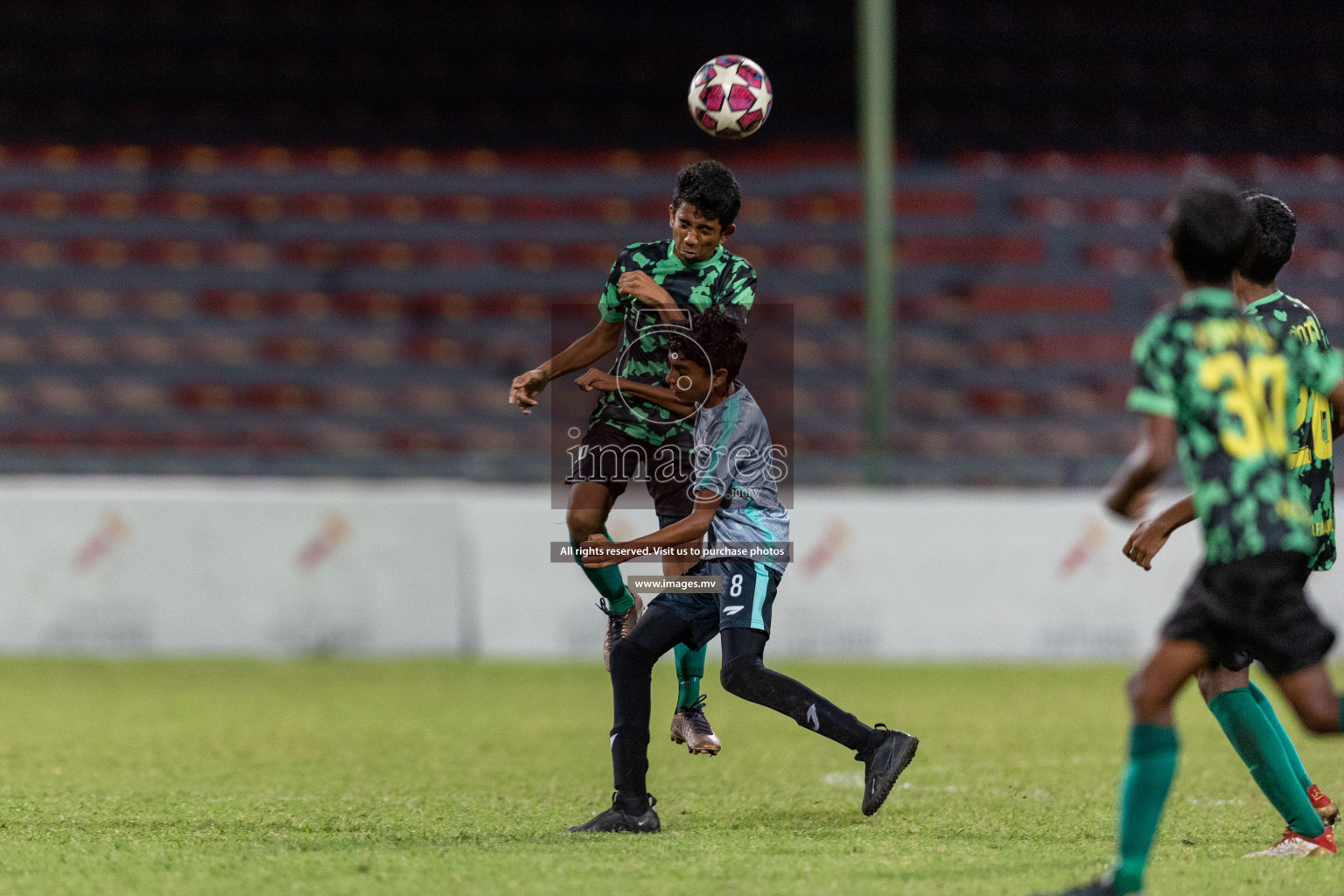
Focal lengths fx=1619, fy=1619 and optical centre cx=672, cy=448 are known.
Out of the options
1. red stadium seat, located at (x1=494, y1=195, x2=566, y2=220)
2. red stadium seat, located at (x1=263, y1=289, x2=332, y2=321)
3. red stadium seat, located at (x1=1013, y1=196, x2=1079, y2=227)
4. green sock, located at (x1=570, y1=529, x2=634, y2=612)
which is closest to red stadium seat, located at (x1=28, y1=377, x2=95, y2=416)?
red stadium seat, located at (x1=263, y1=289, x2=332, y2=321)

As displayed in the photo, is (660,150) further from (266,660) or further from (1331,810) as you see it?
(1331,810)

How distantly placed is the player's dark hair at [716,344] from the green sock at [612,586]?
1050 millimetres

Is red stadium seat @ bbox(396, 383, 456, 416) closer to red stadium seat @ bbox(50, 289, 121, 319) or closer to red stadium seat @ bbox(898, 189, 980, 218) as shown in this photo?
red stadium seat @ bbox(50, 289, 121, 319)

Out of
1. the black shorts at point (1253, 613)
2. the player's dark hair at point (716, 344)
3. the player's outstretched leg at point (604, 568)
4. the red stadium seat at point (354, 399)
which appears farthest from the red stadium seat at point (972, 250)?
the black shorts at point (1253, 613)

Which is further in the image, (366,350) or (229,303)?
(229,303)

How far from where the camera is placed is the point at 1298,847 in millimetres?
4398

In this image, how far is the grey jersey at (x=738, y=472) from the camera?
15.6ft

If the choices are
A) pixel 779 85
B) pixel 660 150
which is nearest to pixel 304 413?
pixel 660 150

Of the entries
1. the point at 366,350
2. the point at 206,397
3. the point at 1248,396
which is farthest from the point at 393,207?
the point at 1248,396

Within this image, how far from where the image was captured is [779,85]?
15172mm

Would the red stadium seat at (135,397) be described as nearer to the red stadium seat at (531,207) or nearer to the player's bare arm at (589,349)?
the red stadium seat at (531,207)

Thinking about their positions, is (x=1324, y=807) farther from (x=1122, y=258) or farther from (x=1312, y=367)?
(x=1122, y=258)

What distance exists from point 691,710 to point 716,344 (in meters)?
→ 1.31

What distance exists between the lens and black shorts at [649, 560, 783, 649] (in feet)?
15.9
